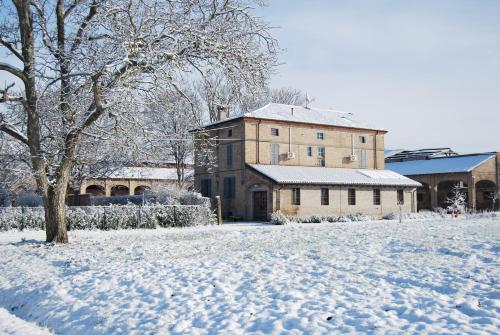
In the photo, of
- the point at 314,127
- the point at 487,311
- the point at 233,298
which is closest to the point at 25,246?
the point at 233,298

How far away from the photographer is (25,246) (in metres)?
17.2

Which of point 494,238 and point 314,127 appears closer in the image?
point 494,238

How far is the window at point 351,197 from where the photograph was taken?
36.9 m

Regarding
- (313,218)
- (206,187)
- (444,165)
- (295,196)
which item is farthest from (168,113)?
(444,165)

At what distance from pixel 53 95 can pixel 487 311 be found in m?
13.5

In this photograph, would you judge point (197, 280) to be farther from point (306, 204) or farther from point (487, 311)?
point (306, 204)

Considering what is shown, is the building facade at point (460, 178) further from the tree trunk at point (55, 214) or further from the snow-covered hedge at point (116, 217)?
the tree trunk at point (55, 214)

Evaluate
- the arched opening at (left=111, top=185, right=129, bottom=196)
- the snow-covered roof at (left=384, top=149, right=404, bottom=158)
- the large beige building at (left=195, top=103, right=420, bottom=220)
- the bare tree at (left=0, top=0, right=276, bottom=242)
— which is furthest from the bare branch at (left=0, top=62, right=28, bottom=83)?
the snow-covered roof at (left=384, top=149, right=404, bottom=158)

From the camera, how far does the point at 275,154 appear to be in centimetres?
3638

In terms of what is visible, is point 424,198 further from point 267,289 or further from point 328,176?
point 267,289

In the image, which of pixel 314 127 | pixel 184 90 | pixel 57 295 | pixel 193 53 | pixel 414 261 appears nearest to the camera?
pixel 57 295

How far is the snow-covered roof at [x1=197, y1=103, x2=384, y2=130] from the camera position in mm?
36312

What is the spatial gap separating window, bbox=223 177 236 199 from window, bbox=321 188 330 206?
6.31m

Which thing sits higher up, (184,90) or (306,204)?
(184,90)
